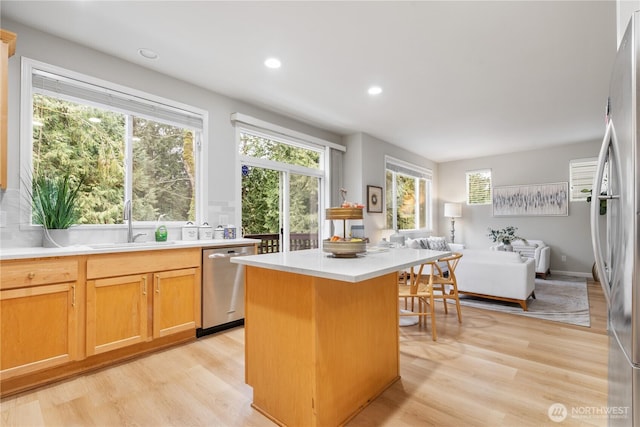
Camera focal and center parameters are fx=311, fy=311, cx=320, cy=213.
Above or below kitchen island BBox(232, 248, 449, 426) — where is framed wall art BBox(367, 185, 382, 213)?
above

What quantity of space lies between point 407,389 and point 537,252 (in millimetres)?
5137

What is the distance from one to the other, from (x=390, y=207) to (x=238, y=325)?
423cm

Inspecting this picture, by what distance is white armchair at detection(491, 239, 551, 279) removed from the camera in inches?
228

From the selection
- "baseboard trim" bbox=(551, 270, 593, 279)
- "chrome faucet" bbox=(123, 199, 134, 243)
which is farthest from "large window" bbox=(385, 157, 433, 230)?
"chrome faucet" bbox=(123, 199, 134, 243)

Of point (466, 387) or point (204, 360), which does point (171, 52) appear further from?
point (466, 387)

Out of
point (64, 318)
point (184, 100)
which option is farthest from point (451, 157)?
point (64, 318)

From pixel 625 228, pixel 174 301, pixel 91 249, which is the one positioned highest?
pixel 625 228

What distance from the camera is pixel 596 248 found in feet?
4.00

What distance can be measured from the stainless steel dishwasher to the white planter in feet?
3.45

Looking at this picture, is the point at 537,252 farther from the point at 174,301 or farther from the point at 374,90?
the point at 174,301

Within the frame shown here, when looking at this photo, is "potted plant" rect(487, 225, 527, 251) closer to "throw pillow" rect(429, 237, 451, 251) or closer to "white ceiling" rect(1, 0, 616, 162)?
"throw pillow" rect(429, 237, 451, 251)

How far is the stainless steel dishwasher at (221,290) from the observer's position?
300cm

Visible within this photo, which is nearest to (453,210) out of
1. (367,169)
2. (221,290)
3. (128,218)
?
(367,169)

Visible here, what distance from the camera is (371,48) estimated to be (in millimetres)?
2812
